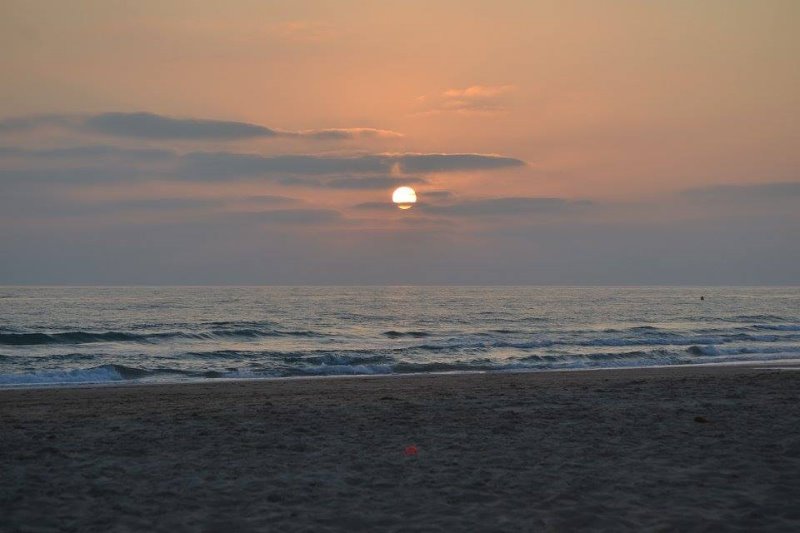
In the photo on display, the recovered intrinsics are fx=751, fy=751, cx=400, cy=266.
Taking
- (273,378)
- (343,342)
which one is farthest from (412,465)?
(343,342)

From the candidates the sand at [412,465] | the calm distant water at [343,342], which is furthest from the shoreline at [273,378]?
the sand at [412,465]

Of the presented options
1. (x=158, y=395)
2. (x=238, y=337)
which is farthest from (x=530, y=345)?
(x=158, y=395)

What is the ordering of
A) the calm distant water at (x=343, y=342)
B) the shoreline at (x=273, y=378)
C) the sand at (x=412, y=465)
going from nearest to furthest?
the sand at (x=412, y=465) < the shoreline at (x=273, y=378) < the calm distant water at (x=343, y=342)

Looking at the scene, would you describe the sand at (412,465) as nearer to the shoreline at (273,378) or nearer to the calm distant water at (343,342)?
the shoreline at (273,378)

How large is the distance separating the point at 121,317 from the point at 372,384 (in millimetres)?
40608

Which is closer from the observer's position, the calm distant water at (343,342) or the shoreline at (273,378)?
the shoreline at (273,378)

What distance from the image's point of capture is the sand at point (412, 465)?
23.7 ft

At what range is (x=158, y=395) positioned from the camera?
1939 cm

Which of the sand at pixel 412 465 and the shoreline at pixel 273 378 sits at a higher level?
the sand at pixel 412 465

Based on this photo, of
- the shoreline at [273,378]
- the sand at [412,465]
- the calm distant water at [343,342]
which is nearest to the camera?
the sand at [412,465]

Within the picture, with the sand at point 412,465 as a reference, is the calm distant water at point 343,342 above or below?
below

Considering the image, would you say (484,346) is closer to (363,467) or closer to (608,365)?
(608,365)

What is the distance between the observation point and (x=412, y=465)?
9.23m

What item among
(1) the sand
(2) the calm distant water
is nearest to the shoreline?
(2) the calm distant water
